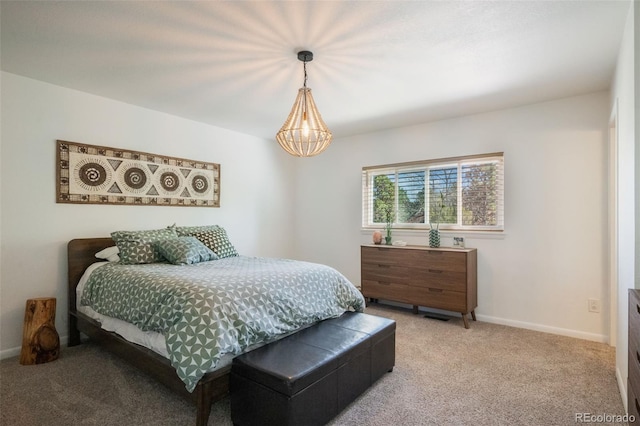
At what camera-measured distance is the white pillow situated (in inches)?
117

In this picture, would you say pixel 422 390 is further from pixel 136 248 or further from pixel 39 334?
pixel 39 334

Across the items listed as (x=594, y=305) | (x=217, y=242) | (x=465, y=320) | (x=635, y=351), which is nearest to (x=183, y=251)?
(x=217, y=242)

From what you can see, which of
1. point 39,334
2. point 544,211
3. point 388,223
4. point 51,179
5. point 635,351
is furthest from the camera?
point 388,223

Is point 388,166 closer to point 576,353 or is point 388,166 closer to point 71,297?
point 576,353

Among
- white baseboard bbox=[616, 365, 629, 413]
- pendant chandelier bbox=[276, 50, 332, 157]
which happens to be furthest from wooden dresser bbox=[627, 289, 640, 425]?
pendant chandelier bbox=[276, 50, 332, 157]

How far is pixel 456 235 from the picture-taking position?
3736 mm

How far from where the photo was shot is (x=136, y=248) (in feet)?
9.47

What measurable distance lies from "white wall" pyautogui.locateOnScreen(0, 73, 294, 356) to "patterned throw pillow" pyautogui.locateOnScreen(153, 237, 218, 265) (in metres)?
0.73

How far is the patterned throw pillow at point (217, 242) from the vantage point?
3.38m

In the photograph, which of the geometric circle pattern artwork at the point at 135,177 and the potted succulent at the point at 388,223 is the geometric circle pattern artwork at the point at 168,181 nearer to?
the geometric circle pattern artwork at the point at 135,177

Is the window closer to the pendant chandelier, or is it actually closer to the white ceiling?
the white ceiling

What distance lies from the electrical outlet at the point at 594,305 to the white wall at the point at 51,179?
403 centimetres

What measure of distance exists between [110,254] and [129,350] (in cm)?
118

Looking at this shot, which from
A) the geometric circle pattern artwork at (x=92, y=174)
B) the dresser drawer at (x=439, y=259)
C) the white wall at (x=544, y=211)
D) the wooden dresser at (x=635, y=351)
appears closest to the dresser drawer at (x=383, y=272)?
the dresser drawer at (x=439, y=259)
